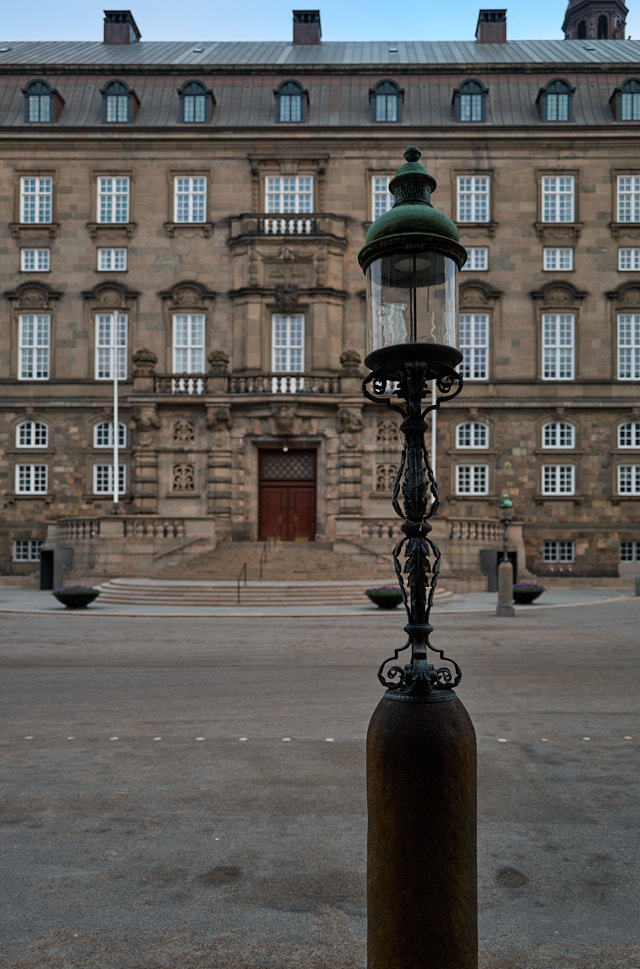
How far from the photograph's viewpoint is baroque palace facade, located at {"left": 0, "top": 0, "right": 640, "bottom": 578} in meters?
39.4

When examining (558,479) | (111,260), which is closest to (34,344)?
(111,260)

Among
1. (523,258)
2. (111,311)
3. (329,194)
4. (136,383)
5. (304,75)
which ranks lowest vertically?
(136,383)

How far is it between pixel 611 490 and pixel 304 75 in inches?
965

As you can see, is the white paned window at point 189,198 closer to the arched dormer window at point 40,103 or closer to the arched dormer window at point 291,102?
the arched dormer window at point 291,102

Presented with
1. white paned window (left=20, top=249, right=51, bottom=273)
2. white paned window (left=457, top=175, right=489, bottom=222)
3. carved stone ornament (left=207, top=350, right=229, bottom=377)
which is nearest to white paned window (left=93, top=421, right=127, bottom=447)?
carved stone ornament (left=207, top=350, right=229, bottom=377)

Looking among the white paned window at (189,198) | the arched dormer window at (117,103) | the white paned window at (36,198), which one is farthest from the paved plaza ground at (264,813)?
the arched dormer window at (117,103)

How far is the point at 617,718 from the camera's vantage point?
10.3m

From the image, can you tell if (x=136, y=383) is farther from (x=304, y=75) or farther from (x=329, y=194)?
(x=304, y=75)

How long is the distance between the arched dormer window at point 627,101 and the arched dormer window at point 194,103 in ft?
62.1

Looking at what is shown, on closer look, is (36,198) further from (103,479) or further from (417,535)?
(417,535)

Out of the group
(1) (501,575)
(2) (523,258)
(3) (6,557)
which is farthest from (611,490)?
(3) (6,557)

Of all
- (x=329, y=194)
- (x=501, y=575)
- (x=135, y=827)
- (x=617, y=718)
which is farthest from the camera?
(x=329, y=194)

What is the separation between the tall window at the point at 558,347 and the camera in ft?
132

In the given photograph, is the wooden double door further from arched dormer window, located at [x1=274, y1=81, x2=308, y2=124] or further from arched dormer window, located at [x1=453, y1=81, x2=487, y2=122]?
arched dormer window, located at [x1=453, y1=81, x2=487, y2=122]
